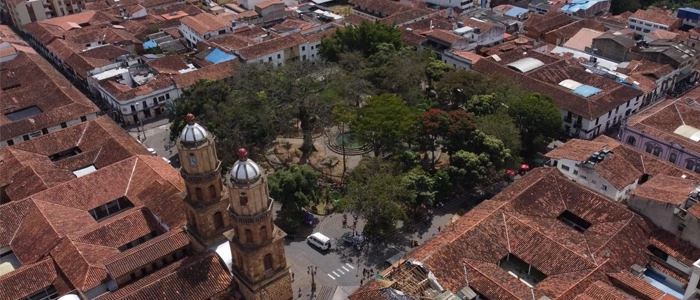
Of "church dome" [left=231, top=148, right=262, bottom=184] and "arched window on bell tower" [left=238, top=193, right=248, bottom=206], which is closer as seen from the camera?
"church dome" [left=231, top=148, right=262, bottom=184]

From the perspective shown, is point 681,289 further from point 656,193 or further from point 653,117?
point 653,117

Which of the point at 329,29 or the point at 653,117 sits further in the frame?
the point at 329,29

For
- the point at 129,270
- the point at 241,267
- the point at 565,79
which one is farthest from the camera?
the point at 565,79

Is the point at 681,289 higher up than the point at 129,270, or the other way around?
the point at 129,270

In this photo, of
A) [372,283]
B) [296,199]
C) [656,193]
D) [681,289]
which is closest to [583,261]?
[681,289]

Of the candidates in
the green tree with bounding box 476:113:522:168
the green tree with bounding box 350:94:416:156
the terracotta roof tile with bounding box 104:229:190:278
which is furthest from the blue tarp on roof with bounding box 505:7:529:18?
the terracotta roof tile with bounding box 104:229:190:278

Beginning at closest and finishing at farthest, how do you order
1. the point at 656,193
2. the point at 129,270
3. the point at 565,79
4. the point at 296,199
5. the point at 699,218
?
1. the point at 129,270
2. the point at 699,218
3. the point at 656,193
4. the point at 296,199
5. the point at 565,79

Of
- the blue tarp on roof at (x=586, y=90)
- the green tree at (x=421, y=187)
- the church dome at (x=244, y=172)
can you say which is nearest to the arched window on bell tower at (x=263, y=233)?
the church dome at (x=244, y=172)

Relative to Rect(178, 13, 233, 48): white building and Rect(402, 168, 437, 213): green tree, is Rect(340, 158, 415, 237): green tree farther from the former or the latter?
Rect(178, 13, 233, 48): white building
